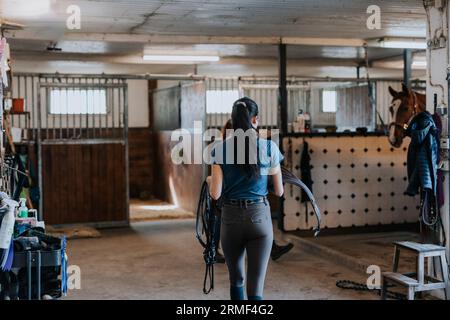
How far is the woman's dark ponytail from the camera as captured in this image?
10.6 ft

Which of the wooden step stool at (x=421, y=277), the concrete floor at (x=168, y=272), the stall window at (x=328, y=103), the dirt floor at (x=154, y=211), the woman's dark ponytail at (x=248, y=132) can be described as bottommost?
the concrete floor at (x=168, y=272)

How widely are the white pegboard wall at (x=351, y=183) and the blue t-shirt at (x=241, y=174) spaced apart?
151 inches

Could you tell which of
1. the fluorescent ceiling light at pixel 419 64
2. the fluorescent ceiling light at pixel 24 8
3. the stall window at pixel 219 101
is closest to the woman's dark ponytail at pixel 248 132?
the fluorescent ceiling light at pixel 24 8

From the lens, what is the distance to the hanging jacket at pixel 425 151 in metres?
4.52

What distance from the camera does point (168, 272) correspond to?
5.68m

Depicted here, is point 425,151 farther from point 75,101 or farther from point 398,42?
point 75,101

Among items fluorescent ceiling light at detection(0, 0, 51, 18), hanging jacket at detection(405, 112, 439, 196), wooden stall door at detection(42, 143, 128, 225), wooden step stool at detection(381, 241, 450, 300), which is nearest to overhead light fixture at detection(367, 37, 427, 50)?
hanging jacket at detection(405, 112, 439, 196)

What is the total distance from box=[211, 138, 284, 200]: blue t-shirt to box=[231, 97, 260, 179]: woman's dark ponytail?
25 millimetres

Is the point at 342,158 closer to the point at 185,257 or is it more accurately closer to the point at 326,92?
the point at 185,257

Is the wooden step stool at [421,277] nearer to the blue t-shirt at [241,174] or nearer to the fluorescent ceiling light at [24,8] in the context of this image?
the blue t-shirt at [241,174]

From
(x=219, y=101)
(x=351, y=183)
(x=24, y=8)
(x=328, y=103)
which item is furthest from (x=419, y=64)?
(x=24, y=8)

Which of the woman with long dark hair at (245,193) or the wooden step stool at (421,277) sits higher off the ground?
the woman with long dark hair at (245,193)

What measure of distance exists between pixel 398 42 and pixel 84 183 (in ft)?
13.8

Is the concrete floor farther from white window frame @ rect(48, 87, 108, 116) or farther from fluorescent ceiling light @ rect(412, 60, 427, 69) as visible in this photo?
fluorescent ceiling light @ rect(412, 60, 427, 69)
